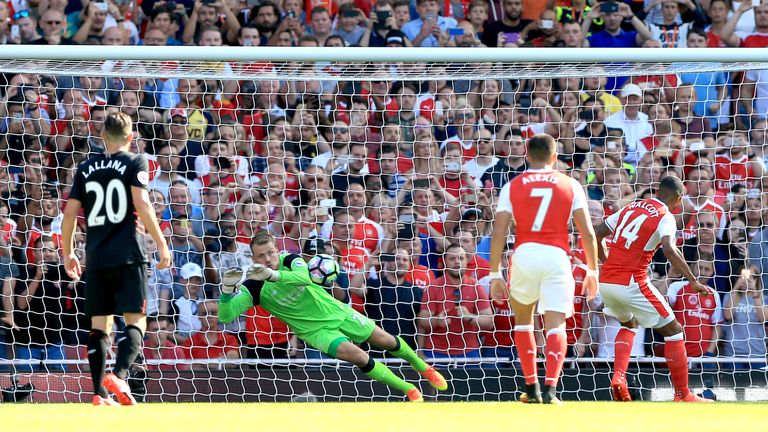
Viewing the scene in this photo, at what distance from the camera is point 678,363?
8875mm

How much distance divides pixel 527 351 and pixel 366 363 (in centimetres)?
228

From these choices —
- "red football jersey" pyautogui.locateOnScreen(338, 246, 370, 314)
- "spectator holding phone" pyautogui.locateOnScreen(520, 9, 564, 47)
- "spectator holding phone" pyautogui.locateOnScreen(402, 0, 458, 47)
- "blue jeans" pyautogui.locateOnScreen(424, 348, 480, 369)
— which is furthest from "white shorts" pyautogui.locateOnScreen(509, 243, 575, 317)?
"spectator holding phone" pyautogui.locateOnScreen(520, 9, 564, 47)

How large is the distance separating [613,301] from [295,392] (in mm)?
3081

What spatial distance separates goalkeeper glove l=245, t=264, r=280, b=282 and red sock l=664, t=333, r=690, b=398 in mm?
3112

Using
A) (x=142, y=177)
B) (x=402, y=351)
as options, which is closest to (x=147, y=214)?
(x=142, y=177)

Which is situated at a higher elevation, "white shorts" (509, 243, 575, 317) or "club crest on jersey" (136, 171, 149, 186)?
"club crest on jersey" (136, 171, 149, 186)

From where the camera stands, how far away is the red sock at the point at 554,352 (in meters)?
7.19

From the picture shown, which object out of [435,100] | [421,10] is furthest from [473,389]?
[421,10]

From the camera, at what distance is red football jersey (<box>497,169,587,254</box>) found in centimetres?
720

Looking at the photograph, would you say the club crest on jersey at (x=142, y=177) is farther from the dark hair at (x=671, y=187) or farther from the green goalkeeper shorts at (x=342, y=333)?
the dark hair at (x=671, y=187)

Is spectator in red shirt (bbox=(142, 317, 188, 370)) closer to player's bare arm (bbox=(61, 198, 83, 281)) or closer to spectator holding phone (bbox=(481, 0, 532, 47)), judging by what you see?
player's bare arm (bbox=(61, 198, 83, 281))

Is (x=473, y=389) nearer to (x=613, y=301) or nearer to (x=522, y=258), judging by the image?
(x=613, y=301)

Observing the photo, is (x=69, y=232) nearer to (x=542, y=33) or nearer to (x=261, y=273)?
(x=261, y=273)

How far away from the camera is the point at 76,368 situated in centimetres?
1025
